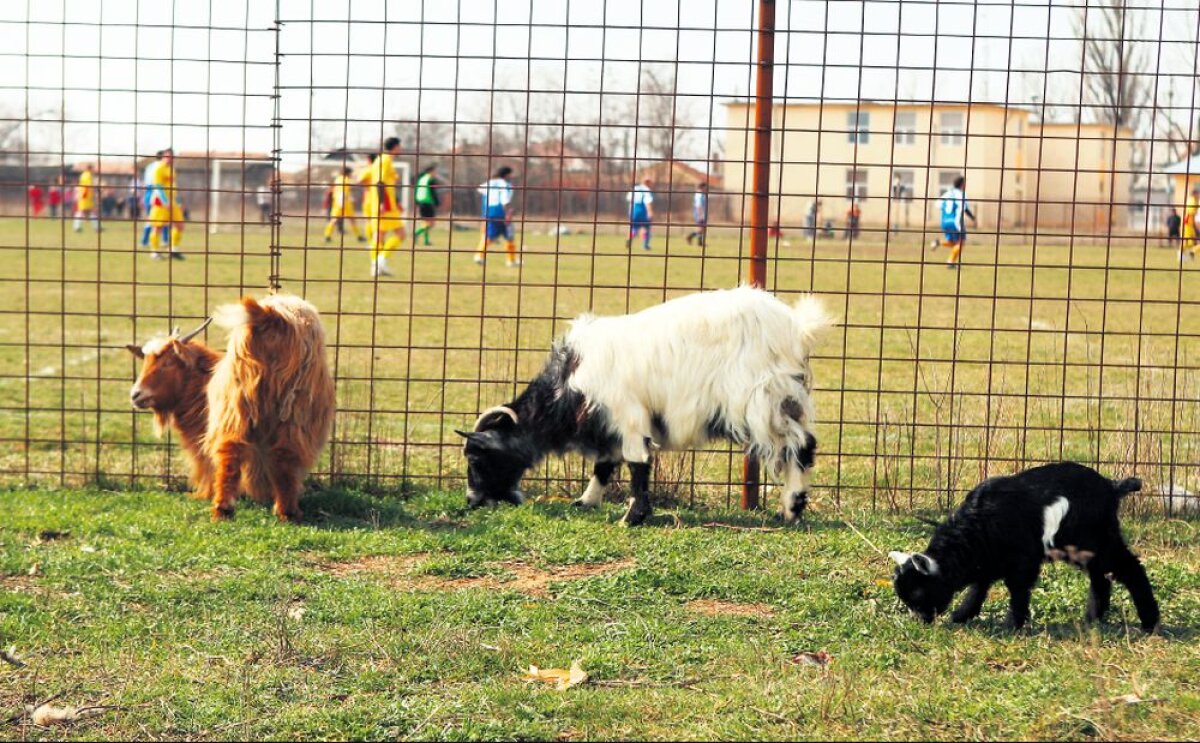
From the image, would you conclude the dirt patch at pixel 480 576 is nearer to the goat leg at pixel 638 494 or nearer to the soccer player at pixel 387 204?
the goat leg at pixel 638 494

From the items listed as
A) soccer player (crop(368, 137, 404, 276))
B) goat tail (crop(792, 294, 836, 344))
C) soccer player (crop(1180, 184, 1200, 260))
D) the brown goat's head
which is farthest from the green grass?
soccer player (crop(368, 137, 404, 276))

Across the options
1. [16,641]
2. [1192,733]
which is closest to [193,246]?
[16,641]

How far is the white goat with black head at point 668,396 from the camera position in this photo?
25.3ft

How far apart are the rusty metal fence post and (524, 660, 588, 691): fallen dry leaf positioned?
10.7 ft

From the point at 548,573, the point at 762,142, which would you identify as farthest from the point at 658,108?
the point at 548,573

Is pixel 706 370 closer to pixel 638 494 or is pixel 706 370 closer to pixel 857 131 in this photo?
pixel 638 494

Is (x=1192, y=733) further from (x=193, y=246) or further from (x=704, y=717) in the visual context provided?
(x=193, y=246)

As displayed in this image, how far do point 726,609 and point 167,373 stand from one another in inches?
167

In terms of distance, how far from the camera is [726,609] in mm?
6324

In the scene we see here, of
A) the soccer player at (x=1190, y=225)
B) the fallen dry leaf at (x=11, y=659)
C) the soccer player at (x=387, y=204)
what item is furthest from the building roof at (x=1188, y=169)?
the soccer player at (x=387, y=204)

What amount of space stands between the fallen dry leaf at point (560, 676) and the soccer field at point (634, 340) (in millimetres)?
2952

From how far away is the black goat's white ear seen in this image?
5.78 m

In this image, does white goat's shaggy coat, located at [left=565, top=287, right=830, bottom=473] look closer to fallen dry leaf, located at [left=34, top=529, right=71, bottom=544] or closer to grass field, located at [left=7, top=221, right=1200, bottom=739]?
grass field, located at [left=7, top=221, right=1200, bottom=739]

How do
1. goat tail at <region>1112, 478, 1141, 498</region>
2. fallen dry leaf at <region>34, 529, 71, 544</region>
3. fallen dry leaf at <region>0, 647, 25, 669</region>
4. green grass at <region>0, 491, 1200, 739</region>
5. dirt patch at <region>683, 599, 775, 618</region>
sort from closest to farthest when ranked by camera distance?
green grass at <region>0, 491, 1200, 739</region> < fallen dry leaf at <region>0, 647, 25, 669</region> < goat tail at <region>1112, 478, 1141, 498</region> < dirt patch at <region>683, 599, 775, 618</region> < fallen dry leaf at <region>34, 529, 71, 544</region>
